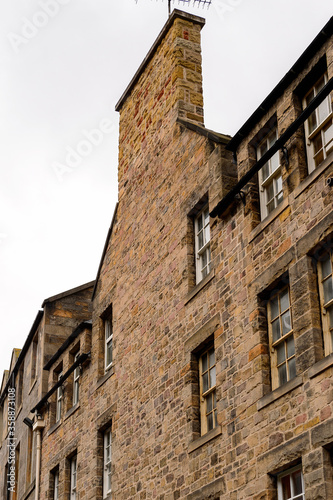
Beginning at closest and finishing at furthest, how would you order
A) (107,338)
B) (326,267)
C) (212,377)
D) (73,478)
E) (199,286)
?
(326,267), (212,377), (199,286), (107,338), (73,478)

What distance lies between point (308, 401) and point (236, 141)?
5686 mm

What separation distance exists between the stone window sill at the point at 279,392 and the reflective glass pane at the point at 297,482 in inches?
45.2

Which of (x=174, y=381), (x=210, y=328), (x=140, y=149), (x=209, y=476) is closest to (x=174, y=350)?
(x=174, y=381)

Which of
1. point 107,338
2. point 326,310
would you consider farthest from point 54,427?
point 326,310

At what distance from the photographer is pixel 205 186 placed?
1677cm

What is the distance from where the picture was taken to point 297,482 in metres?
12.2

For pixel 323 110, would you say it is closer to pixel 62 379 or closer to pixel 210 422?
pixel 210 422

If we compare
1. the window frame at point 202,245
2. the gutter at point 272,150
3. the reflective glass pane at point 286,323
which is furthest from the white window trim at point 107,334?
the reflective glass pane at point 286,323

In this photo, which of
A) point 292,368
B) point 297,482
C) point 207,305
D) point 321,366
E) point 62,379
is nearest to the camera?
point 321,366

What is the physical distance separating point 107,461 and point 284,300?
8.35 meters

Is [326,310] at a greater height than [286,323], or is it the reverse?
[286,323]

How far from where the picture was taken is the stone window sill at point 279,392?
40.3ft

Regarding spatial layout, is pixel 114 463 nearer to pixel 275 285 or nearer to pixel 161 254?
pixel 161 254

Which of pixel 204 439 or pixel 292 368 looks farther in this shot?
pixel 204 439
